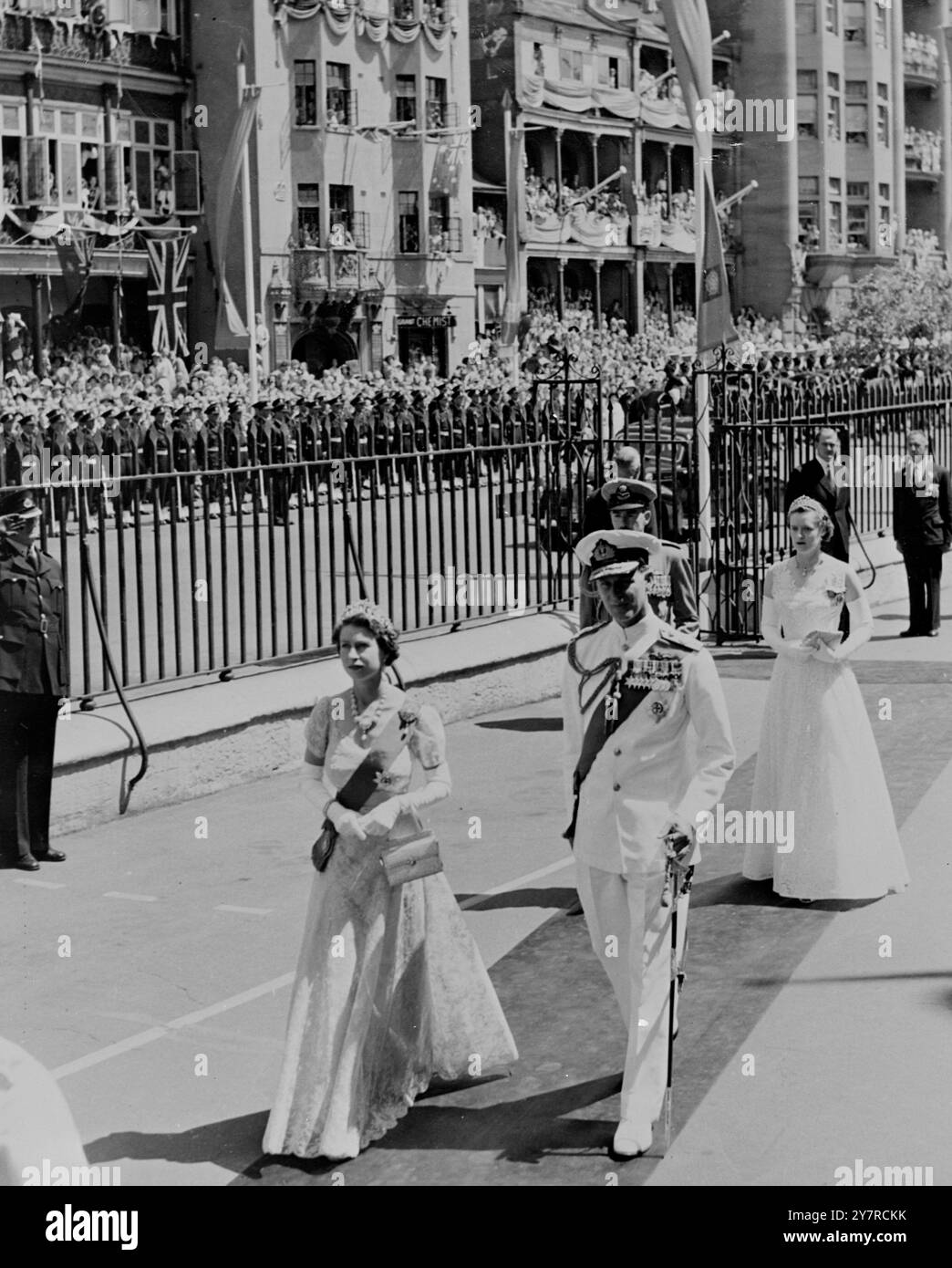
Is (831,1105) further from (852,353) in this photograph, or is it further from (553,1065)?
(852,353)

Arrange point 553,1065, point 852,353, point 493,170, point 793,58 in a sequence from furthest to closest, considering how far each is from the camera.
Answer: point 793,58 < point 493,170 < point 852,353 < point 553,1065

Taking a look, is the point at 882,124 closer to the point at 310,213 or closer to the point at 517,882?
the point at 310,213

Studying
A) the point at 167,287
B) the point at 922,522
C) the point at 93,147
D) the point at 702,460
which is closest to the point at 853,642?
the point at 702,460

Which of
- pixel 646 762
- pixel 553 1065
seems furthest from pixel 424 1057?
pixel 646 762

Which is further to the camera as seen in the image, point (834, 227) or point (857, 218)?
point (857, 218)

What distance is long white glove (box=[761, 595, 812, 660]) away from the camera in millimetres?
8953

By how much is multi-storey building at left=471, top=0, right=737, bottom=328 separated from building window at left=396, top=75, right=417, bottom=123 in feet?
8.29

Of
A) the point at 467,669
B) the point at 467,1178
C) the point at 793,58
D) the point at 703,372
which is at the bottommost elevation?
the point at 467,1178

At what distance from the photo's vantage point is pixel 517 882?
941 centimetres

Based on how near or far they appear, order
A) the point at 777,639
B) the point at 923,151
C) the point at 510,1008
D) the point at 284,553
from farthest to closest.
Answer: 1. the point at 923,151
2. the point at 284,553
3. the point at 777,639
4. the point at 510,1008

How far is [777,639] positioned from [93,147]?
3547cm

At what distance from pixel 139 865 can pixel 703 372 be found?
7.91 meters

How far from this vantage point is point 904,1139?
5984 millimetres


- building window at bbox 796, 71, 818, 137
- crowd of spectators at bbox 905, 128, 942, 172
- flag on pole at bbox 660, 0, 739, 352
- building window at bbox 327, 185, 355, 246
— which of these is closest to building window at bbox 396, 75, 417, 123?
building window at bbox 327, 185, 355, 246
